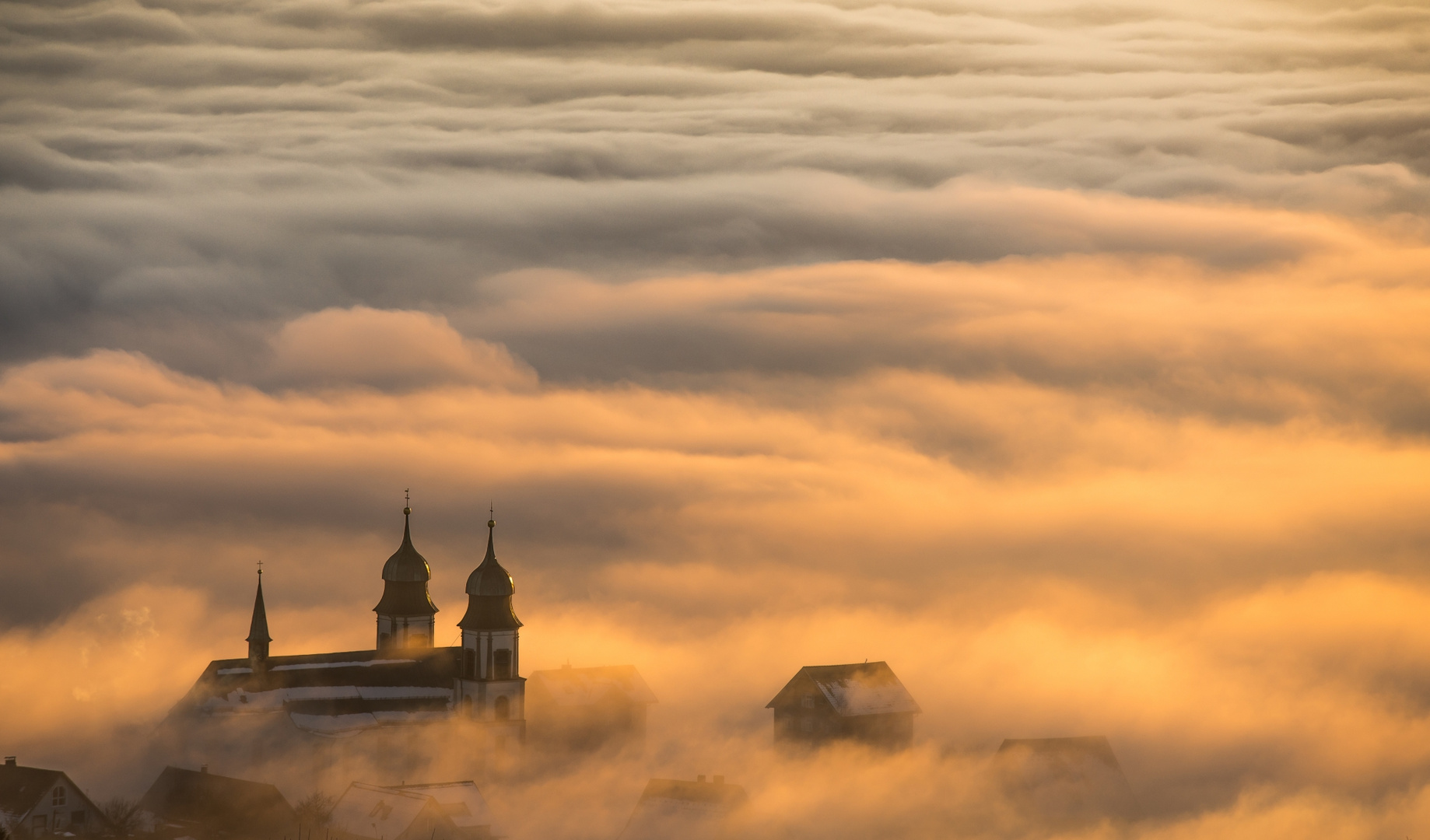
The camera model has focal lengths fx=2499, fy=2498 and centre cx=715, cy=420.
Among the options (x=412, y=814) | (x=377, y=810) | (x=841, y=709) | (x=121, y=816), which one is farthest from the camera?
(x=841, y=709)

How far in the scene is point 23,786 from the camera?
6486 inches

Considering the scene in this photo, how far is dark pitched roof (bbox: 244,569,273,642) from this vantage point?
621 ft

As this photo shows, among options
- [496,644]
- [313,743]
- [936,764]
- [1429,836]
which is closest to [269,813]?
[313,743]

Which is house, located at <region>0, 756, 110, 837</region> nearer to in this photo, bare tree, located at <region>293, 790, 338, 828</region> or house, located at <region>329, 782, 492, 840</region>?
bare tree, located at <region>293, 790, 338, 828</region>

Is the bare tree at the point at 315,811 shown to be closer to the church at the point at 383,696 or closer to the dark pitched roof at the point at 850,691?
the church at the point at 383,696

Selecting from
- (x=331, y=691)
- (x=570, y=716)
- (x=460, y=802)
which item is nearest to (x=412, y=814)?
(x=460, y=802)

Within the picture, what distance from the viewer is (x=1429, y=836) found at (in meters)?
172

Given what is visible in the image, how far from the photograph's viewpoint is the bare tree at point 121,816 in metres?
164

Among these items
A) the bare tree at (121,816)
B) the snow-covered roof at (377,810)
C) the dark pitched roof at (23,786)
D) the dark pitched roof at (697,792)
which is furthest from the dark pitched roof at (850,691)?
the dark pitched roof at (23,786)

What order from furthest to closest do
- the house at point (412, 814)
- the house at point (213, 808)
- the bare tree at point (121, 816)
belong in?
the bare tree at point (121, 816) → the house at point (213, 808) → the house at point (412, 814)

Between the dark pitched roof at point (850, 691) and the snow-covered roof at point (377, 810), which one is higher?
the dark pitched roof at point (850, 691)

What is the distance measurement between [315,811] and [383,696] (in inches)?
1140

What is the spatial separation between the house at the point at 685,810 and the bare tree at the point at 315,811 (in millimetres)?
19112

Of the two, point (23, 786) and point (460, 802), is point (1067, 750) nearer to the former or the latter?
point (460, 802)
